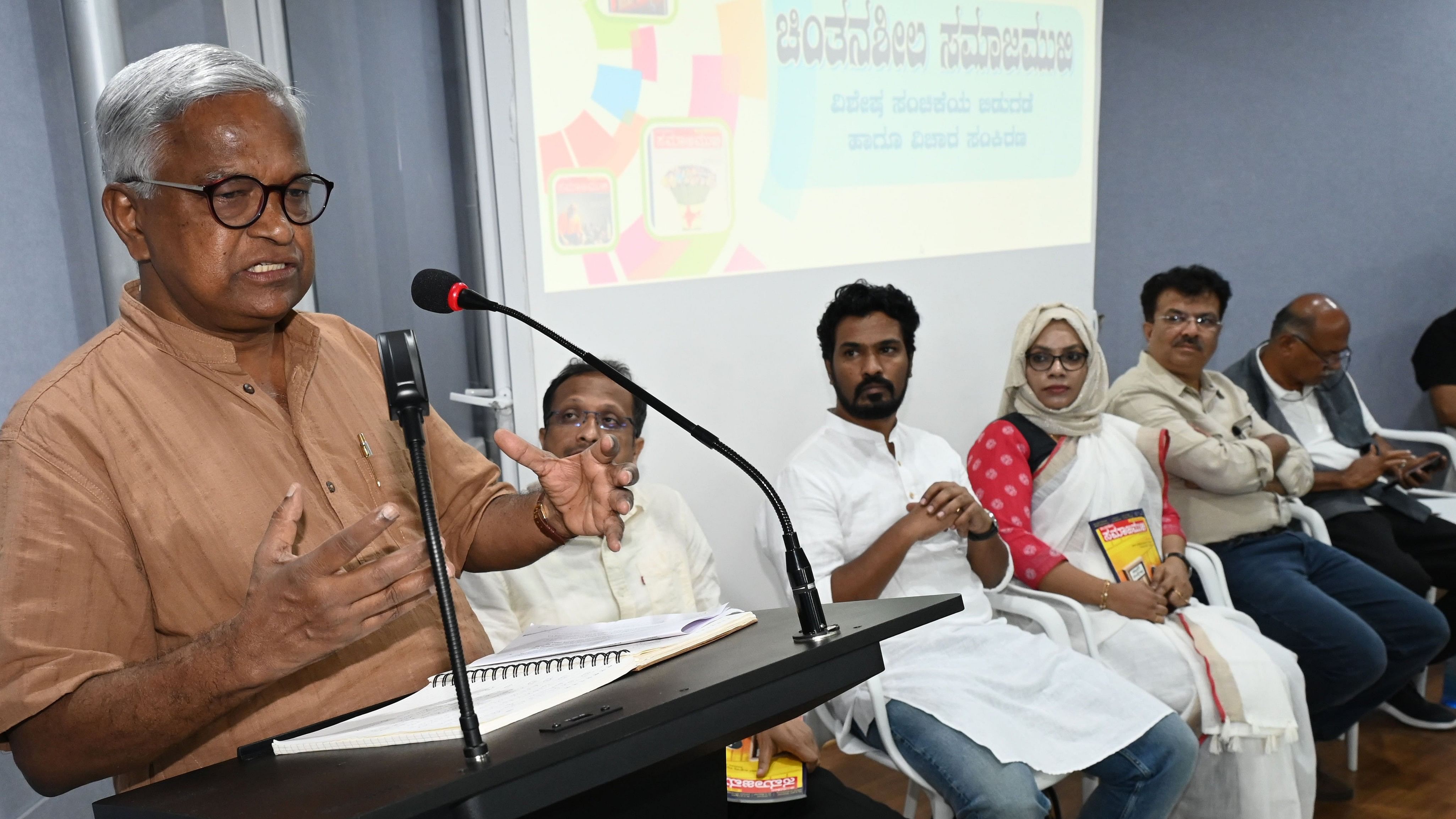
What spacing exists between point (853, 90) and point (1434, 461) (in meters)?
2.42

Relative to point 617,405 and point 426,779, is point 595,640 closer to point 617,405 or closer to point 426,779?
point 426,779

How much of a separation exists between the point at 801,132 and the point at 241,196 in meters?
2.13

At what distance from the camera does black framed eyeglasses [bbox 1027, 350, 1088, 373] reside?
287 centimetres

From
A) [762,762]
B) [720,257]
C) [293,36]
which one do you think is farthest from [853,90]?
[762,762]

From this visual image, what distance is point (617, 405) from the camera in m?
2.32

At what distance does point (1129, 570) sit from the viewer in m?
2.75

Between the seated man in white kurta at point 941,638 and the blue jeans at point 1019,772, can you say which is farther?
the seated man in white kurta at point 941,638

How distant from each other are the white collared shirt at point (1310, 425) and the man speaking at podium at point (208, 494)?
315 centimetres

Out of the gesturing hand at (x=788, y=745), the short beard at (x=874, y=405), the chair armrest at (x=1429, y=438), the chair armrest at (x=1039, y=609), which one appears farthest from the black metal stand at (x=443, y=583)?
the chair armrest at (x=1429, y=438)

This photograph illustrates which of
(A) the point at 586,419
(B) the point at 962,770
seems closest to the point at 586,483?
(A) the point at 586,419

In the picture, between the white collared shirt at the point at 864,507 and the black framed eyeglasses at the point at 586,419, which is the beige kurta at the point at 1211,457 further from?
the black framed eyeglasses at the point at 586,419

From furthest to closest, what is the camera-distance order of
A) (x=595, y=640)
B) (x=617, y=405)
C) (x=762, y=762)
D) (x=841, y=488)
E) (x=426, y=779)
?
(x=841, y=488) < (x=617, y=405) < (x=762, y=762) < (x=595, y=640) < (x=426, y=779)

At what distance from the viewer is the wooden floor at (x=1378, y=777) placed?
280 cm

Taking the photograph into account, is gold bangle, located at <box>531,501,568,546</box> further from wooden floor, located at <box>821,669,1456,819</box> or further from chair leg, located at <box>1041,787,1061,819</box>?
wooden floor, located at <box>821,669,1456,819</box>
